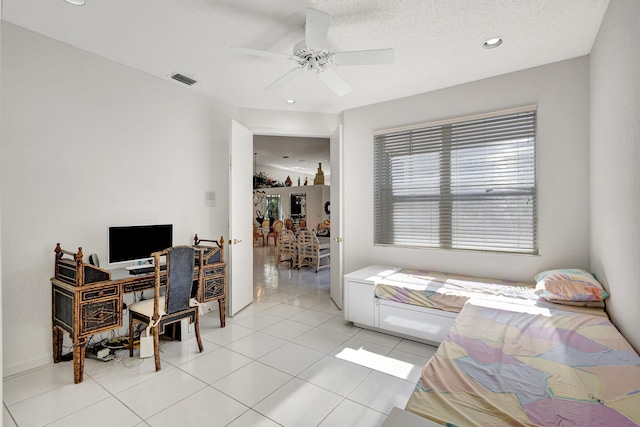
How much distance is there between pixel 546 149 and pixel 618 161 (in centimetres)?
109

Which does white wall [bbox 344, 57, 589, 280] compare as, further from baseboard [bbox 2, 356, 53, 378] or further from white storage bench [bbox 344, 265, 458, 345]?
baseboard [bbox 2, 356, 53, 378]

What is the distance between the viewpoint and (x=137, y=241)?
10.1ft

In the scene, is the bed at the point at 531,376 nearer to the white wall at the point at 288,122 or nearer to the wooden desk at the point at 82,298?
the wooden desk at the point at 82,298

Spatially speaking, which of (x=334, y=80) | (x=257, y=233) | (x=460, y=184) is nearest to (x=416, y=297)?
(x=460, y=184)

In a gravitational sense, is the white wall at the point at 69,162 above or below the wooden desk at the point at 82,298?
above

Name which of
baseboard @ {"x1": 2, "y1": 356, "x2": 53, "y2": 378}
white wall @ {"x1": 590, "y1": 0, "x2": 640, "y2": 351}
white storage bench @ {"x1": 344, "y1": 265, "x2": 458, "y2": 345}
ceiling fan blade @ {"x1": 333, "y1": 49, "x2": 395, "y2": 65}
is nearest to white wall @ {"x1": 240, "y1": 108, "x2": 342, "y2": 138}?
ceiling fan blade @ {"x1": 333, "y1": 49, "x2": 395, "y2": 65}

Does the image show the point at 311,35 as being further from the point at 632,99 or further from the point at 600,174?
the point at 600,174

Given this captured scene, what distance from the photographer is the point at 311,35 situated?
215cm

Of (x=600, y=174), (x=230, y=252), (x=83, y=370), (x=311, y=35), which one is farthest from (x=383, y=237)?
(x=83, y=370)

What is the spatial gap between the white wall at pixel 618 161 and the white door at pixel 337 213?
2528 mm

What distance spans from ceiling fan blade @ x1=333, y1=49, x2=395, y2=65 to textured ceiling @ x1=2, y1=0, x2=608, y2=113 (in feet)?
0.84

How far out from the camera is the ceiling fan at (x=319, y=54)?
6.72 ft

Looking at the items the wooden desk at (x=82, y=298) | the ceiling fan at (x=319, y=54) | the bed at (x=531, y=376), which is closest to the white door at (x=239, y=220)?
the wooden desk at (x=82, y=298)

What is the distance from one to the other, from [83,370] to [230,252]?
177 cm
